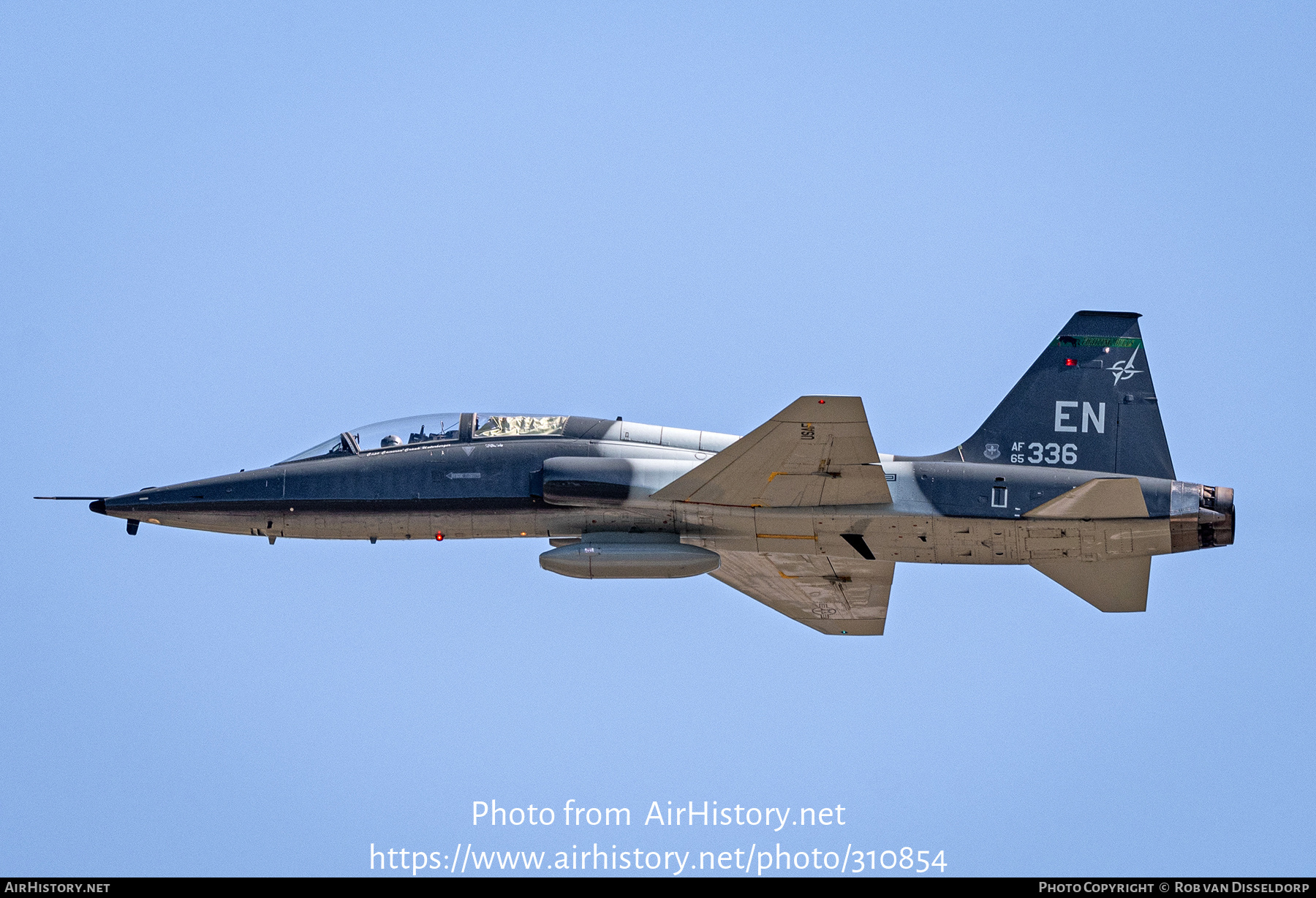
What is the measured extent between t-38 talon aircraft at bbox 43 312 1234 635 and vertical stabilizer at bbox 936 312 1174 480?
0.03 meters

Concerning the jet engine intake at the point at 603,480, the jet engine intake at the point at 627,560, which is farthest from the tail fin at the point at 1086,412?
the jet engine intake at the point at 603,480

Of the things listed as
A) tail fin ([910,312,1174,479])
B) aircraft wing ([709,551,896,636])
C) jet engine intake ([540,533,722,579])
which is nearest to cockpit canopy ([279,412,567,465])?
jet engine intake ([540,533,722,579])

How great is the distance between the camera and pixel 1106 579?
Result: 2517 centimetres

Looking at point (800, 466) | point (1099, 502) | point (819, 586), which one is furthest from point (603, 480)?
point (1099, 502)

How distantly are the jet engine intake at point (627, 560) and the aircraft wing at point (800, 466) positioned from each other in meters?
0.88

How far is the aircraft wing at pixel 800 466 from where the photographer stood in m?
22.2

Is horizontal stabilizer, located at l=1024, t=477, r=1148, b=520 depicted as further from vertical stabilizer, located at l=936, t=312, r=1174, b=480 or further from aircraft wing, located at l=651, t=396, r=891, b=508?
aircraft wing, located at l=651, t=396, r=891, b=508

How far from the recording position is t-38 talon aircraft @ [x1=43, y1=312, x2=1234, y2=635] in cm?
2372

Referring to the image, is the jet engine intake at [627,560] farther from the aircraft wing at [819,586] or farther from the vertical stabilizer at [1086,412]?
the vertical stabilizer at [1086,412]

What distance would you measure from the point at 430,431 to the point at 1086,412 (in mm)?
10216

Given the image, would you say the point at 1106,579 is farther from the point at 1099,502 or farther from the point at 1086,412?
the point at 1086,412

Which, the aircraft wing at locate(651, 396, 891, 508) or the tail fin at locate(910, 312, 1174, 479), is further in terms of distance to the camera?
the tail fin at locate(910, 312, 1174, 479)
